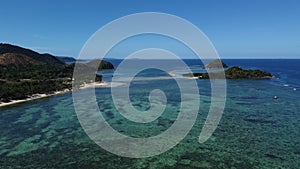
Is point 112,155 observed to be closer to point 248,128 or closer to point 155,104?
point 248,128

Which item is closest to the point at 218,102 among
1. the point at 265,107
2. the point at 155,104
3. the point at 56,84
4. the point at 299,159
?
the point at 265,107

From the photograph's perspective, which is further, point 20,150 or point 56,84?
point 56,84

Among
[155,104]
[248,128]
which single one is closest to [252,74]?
[155,104]

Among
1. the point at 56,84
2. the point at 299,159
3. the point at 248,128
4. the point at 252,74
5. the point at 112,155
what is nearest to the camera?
the point at 299,159

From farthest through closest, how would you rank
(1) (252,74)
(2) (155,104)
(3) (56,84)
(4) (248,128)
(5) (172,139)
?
(1) (252,74)
(3) (56,84)
(2) (155,104)
(4) (248,128)
(5) (172,139)

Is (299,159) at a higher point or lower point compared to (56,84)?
lower

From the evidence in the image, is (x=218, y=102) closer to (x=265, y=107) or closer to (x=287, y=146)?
(x=265, y=107)
